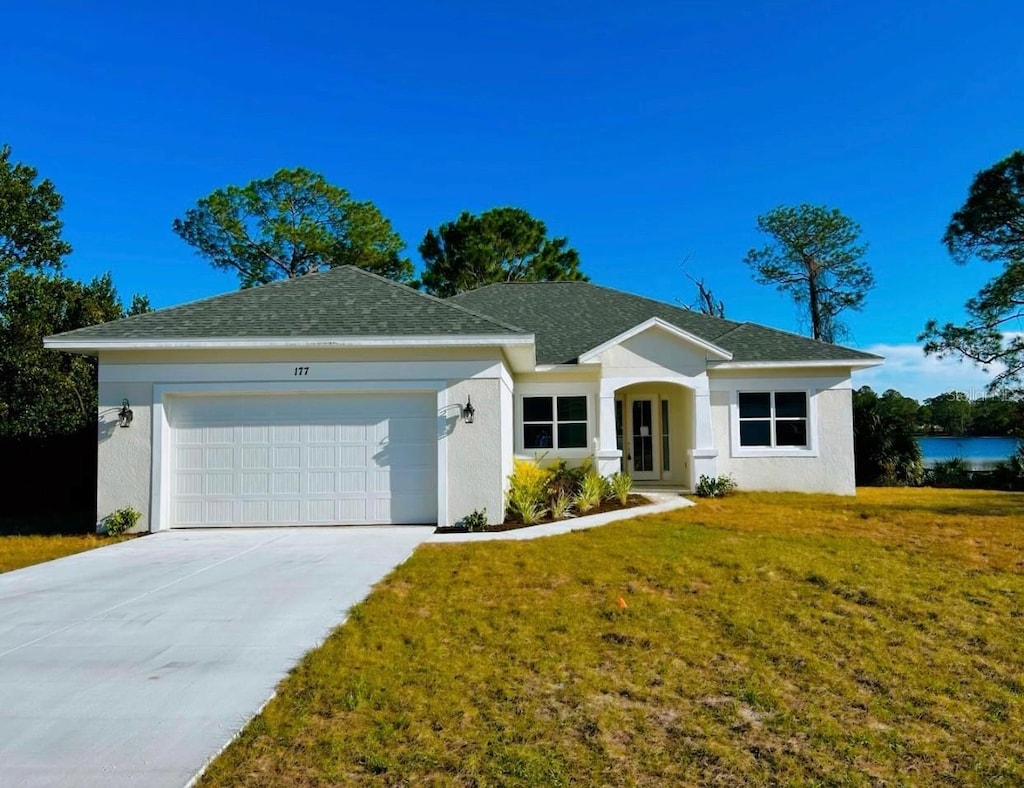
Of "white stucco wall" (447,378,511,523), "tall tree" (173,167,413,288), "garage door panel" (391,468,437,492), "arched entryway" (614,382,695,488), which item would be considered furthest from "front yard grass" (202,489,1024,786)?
"tall tree" (173,167,413,288)

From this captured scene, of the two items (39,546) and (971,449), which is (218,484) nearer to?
(39,546)

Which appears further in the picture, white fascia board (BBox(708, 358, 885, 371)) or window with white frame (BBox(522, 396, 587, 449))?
window with white frame (BBox(522, 396, 587, 449))

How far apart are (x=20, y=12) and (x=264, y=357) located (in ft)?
28.5

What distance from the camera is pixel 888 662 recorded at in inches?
184

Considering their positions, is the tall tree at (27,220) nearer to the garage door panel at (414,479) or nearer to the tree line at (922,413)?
the garage door panel at (414,479)

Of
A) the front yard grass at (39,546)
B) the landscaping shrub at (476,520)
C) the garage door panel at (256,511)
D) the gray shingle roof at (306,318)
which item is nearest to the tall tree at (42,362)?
the front yard grass at (39,546)

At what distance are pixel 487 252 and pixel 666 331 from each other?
1811cm

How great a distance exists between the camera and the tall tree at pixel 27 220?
1608 cm

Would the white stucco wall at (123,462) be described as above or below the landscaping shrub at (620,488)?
above

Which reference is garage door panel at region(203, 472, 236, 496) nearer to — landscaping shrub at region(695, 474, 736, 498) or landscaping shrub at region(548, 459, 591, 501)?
landscaping shrub at region(548, 459, 591, 501)

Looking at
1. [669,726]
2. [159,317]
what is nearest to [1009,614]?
[669,726]

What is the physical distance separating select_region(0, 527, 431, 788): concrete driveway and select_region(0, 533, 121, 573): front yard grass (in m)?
0.58

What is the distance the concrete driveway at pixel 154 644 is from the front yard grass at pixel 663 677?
1.05 ft

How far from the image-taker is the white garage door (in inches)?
413
